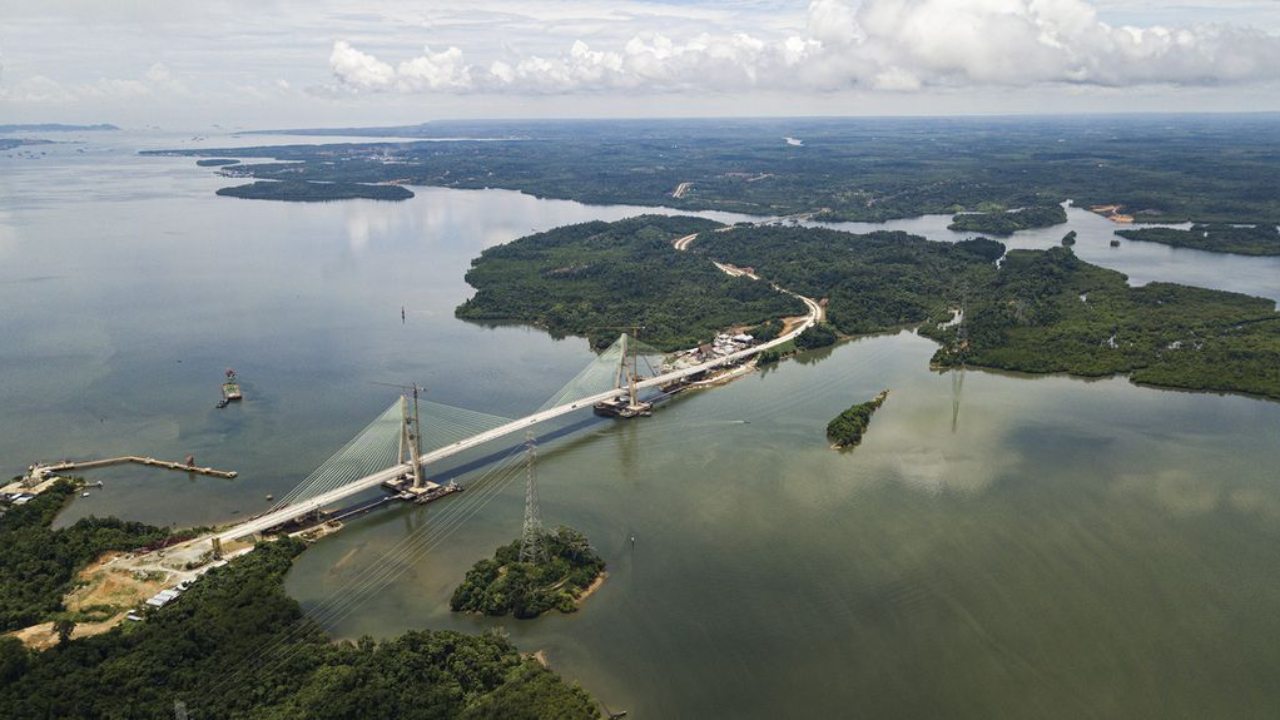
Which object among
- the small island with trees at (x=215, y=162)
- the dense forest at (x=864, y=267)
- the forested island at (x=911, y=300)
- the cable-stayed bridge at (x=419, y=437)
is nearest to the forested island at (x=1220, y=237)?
the forested island at (x=911, y=300)

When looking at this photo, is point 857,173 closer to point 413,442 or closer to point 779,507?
point 779,507

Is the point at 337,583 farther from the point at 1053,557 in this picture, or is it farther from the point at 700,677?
the point at 1053,557

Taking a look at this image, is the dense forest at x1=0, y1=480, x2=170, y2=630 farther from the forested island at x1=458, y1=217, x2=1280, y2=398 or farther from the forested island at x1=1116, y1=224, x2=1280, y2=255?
the forested island at x1=1116, y1=224, x2=1280, y2=255

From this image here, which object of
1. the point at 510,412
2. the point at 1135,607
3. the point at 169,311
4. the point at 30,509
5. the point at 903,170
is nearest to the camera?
the point at 1135,607

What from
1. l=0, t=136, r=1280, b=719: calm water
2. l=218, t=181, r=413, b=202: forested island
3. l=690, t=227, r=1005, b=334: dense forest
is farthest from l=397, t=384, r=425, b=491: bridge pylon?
l=218, t=181, r=413, b=202: forested island

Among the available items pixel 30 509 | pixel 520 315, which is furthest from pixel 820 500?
pixel 520 315

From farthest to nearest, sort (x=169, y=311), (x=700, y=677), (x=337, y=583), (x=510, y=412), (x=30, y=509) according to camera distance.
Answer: (x=169, y=311), (x=510, y=412), (x=30, y=509), (x=337, y=583), (x=700, y=677)

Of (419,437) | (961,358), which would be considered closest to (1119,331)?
(961,358)
